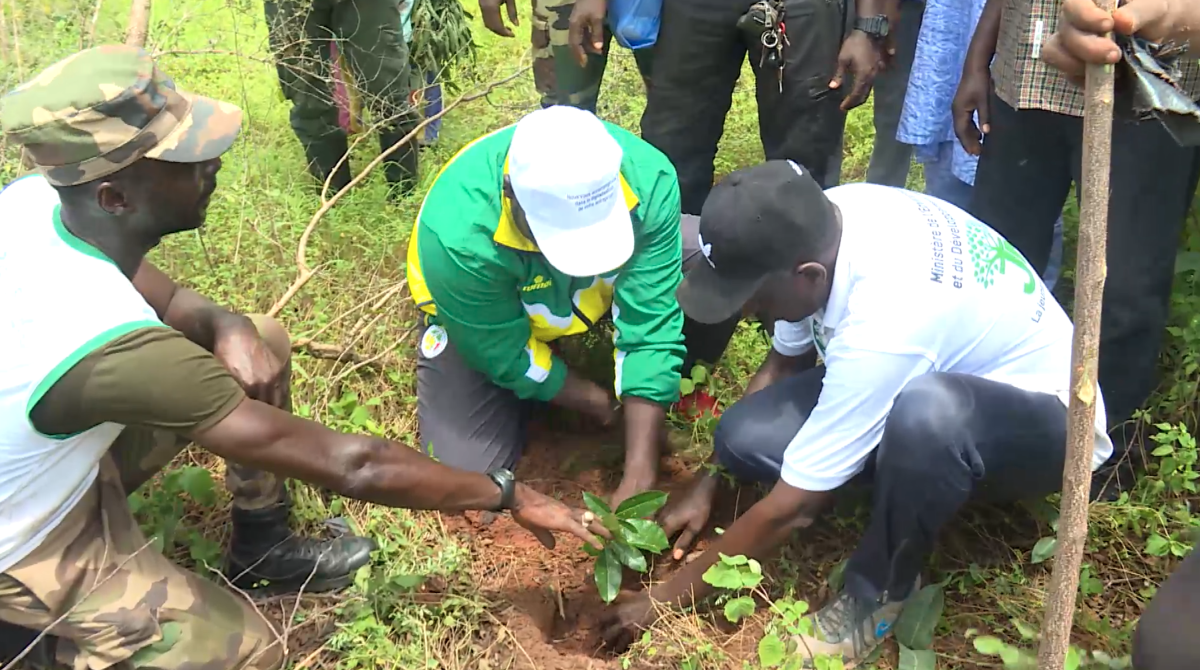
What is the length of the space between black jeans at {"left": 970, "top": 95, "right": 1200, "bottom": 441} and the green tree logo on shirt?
0.35 meters

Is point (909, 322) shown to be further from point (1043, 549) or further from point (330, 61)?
point (330, 61)

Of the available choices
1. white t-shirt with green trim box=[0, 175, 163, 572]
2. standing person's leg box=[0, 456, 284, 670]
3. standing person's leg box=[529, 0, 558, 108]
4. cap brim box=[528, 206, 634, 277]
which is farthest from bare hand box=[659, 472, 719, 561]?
standing person's leg box=[529, 0, 558, 108]

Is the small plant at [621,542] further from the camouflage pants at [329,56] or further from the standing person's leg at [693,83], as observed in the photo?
the camouflage pants at [329,56]

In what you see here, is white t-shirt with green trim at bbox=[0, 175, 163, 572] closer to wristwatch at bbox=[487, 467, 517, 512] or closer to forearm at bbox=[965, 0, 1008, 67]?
wristwatch at bbox=[487, 467, 517, 512]

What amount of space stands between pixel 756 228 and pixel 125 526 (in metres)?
1.54

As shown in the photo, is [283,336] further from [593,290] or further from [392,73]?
[392,73]

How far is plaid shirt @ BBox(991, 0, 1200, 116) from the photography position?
2283 millimetres

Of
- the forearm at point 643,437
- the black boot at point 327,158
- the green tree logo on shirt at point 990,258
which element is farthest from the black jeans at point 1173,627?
the black boot at point 327,158

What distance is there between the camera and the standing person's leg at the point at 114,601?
1.96m

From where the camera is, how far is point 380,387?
10.4 ft

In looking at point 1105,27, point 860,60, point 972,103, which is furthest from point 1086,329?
point 860,60

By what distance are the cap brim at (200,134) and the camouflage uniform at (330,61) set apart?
169cm

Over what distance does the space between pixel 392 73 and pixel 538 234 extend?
179 centimetres

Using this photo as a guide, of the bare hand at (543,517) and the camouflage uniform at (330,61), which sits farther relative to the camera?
the camouflage uniform at (330,61)
